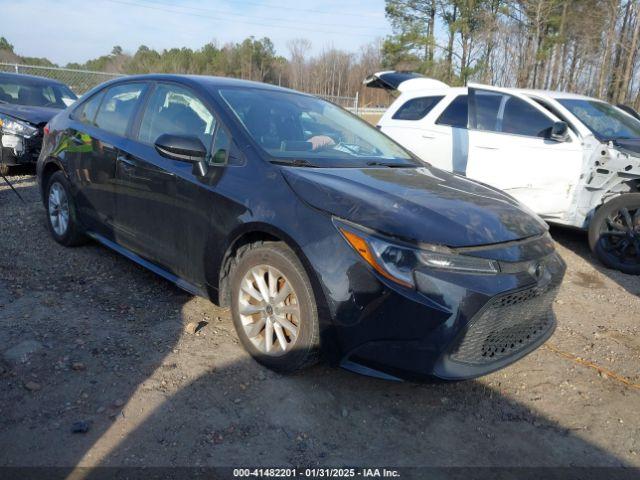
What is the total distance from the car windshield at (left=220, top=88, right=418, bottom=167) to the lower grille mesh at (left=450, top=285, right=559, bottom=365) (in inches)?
50.9

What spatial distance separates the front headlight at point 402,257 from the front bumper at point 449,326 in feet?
0.15

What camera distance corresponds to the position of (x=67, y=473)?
215cm

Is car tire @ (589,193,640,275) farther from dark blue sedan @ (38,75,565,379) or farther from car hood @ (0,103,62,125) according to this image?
car hood @ (0,103,62,125)

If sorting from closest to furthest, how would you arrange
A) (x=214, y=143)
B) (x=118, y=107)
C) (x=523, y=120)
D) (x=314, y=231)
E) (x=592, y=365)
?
(x=314, y=231) < (x=214, y=143) < (x=592, y=365) < (x=118, y=107) < (x=523, y=120)

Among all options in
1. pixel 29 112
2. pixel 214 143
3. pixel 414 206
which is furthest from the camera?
pixel 29 112

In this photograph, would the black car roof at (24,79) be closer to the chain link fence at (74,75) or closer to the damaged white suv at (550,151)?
the chain link fence at (74,75)

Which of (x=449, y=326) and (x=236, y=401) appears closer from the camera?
(x=449, y=326)

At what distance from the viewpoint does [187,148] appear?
3084mm

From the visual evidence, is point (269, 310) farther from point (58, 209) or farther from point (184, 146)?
point (58, 209)

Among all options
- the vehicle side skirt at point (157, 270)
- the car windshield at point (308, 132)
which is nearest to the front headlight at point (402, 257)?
the car windshield at point (308, 132)

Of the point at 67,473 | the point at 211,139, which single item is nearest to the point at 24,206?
the point at 211,139

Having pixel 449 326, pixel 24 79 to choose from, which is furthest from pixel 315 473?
pixel 24 79

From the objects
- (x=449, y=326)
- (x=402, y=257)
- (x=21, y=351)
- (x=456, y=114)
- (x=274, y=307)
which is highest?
(x=456, y=114)

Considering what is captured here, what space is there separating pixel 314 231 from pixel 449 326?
0.79 meters
